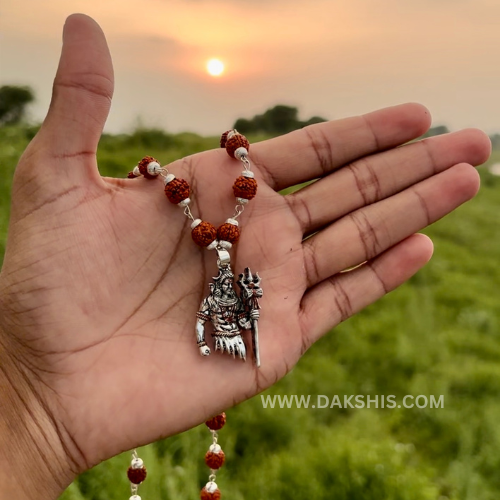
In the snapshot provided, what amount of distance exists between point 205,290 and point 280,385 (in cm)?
179

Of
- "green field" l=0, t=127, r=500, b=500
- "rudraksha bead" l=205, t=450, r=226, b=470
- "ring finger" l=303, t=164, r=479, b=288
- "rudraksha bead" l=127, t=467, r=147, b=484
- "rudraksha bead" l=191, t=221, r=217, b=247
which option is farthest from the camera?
"green field" l=0, t=127, r=500, b=500

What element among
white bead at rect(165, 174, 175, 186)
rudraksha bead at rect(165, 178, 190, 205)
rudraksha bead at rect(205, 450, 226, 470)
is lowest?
rudraksha bead at rect(205, 450, 226, 470)

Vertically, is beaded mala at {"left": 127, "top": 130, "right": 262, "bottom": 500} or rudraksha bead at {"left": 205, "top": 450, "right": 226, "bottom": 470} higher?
beaded mala at {"left": 127, "top": 130, "right": 262, "bottom": 500}

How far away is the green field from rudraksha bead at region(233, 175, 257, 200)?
5.24ft

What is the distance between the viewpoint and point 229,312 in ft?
6.73

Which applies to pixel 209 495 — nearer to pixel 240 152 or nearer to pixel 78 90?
pixel 240 152

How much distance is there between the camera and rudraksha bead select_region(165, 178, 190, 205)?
2059mm

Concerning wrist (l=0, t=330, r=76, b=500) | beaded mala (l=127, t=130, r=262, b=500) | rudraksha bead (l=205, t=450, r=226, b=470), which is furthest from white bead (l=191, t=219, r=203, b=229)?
rudraksha bead (l=205, t=450, r=226, b=470)

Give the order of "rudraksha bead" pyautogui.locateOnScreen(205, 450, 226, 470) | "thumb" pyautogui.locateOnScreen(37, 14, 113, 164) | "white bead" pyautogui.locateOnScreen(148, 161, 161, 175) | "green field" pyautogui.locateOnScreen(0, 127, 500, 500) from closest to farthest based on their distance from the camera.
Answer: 1. "thumb" pyautogui.locateOnScreen(37, 14, 113, 164)
2. "white bead" pyautogui.locateOnScreen(148, 161, 161, 175)
3. "rudraksha bead" pyautogui.locateOnScreen(205, 450, 226, 470)
4. "green field" pyautogui.locateOnScreen(0, 127, 500, 500)

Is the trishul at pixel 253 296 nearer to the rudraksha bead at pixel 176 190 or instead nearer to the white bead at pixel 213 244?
the white bead at pixel 213 244

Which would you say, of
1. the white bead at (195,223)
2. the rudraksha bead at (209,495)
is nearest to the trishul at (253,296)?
the white bead at (195,223)

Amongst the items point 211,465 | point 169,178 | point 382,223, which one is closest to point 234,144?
point 169,178

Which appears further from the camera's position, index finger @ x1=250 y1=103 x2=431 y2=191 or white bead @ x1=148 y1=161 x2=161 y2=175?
index finger @ x1=250 y1=103 x2=431 y2=191

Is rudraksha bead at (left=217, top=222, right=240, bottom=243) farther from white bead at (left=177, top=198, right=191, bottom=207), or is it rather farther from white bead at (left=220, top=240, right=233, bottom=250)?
white bead at (left=177, top=198, right=191, bottom=207)
